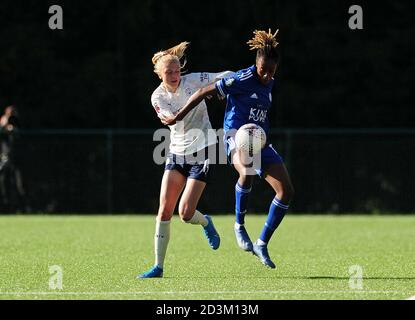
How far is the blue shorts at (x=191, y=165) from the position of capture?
9.85 meters

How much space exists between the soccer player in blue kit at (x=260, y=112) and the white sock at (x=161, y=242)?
0.76 metres

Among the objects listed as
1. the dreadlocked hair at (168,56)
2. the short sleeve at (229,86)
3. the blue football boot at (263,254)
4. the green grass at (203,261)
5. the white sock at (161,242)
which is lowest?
the green grass at (203,261)

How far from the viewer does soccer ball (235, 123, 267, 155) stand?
9938 mm

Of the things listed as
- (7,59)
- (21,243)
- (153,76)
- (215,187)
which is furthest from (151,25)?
(21,243)

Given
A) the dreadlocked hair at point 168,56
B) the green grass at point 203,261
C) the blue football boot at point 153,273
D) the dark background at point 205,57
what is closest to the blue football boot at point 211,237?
the green grass at point 203,261

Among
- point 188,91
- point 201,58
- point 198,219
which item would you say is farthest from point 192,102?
point 201,58

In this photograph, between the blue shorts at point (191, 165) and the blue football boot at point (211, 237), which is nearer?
the blue shorts at point (191, 165)

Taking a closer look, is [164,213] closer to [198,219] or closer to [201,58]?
[198,219]

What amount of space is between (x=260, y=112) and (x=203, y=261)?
7.01 feet

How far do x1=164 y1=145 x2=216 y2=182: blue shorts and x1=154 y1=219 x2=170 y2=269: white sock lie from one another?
50cm

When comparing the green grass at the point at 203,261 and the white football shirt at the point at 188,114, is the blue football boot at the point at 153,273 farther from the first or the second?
A: the white football shirt at the point at 188,114

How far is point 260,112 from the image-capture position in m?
10.1
